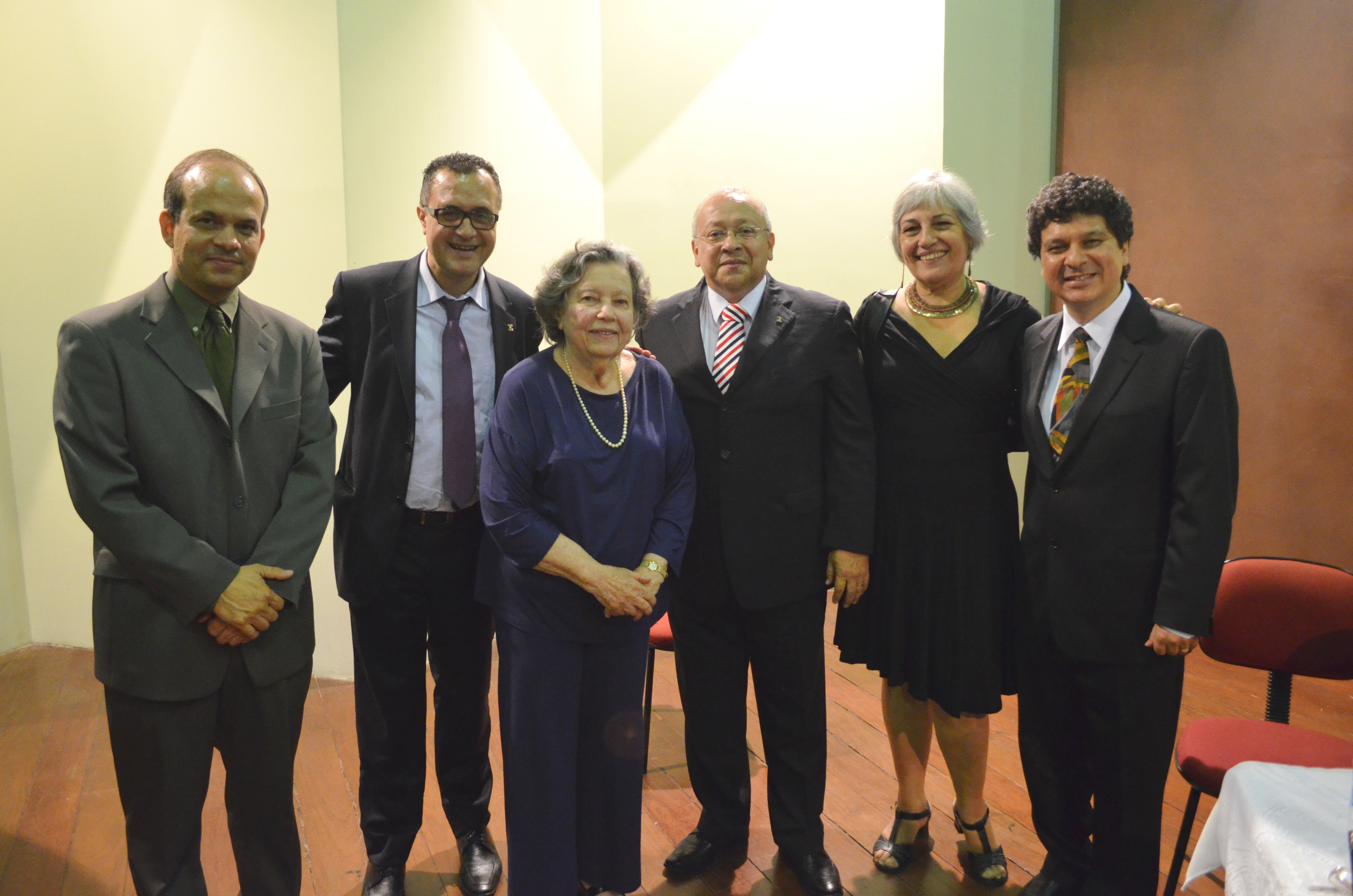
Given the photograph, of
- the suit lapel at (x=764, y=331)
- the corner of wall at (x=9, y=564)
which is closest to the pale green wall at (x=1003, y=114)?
the suit lapel at (x=764, y=331)

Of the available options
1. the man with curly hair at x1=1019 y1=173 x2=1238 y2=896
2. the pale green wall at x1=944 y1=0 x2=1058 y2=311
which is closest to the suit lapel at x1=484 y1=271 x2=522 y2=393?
the man with curly hair at x1=1019 y1=173 x2=1238 y2=896

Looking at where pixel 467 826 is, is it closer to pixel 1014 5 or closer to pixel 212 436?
pixel 212 436

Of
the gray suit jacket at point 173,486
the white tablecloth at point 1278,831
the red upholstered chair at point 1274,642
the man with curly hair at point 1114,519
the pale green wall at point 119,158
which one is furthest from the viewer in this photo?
the pale green wall at point 119,158

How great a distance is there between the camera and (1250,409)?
4.14 m

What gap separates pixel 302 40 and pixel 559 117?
3.62 feet

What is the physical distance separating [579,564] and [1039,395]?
3.88 ft

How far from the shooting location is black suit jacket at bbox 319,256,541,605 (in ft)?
7.63

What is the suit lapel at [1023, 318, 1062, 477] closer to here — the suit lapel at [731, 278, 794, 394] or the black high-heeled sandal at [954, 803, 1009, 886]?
the suit lapel at [731, 278, 794, 394]

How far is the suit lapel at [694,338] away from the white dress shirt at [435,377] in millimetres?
496

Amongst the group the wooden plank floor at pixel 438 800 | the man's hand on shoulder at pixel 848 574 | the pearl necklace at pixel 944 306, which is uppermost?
the pearl necklace at pixel 944 306

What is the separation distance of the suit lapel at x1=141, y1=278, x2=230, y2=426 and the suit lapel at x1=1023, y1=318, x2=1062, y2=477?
1821 millimetres

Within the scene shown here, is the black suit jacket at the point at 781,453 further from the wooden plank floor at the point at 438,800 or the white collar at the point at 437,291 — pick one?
the wooden plank floor at the point at 438,800

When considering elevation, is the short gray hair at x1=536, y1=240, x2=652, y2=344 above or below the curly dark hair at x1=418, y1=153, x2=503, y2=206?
below

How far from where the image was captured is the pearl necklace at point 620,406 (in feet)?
6.85
